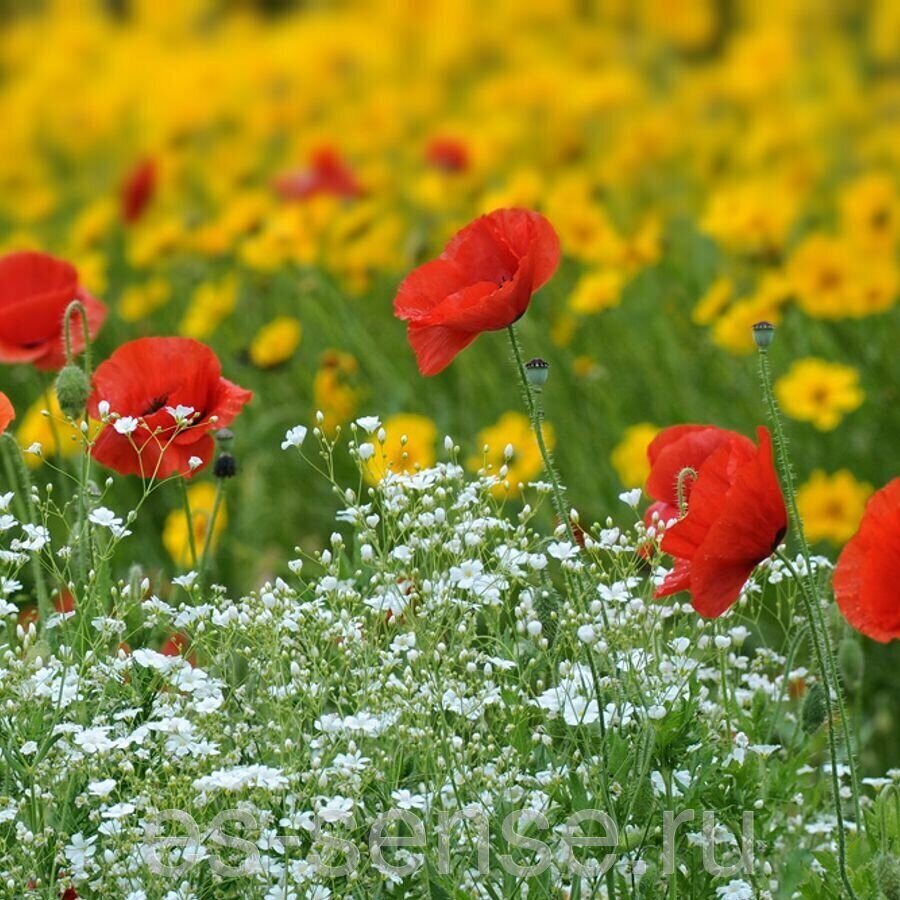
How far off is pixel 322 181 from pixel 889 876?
126 inches

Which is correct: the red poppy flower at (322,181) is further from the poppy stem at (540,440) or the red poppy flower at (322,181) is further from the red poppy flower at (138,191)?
the poppy stem at (540,440)

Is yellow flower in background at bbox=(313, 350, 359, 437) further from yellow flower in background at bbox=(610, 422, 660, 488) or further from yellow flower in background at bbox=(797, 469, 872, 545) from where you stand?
yellow flower in background at bbox=(797, 469, 872, 545)

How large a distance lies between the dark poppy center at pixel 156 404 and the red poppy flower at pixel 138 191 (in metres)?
2.62

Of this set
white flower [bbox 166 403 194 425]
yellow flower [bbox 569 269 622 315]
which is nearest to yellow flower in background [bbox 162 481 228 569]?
yellow flower [bbox 569 269 622 315]

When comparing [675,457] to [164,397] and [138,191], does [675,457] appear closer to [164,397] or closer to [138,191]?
[164,397]

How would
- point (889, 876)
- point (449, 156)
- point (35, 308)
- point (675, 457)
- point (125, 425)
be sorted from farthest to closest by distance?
1. point (449, 156)
2. point (35, 308)
3. point (675, 457)
4. point (125, 425)
5. point (889, 876)

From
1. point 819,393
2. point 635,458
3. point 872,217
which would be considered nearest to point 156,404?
point 635,458

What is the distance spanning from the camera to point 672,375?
12.4 feet

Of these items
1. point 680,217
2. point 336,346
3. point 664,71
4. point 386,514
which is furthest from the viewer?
point 664,71

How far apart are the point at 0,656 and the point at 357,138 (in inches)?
171

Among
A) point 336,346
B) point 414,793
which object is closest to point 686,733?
point 414,793

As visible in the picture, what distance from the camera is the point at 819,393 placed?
129 inches

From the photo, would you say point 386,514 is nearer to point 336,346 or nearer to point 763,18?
point 336,346

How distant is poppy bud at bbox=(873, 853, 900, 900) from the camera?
1488mm
